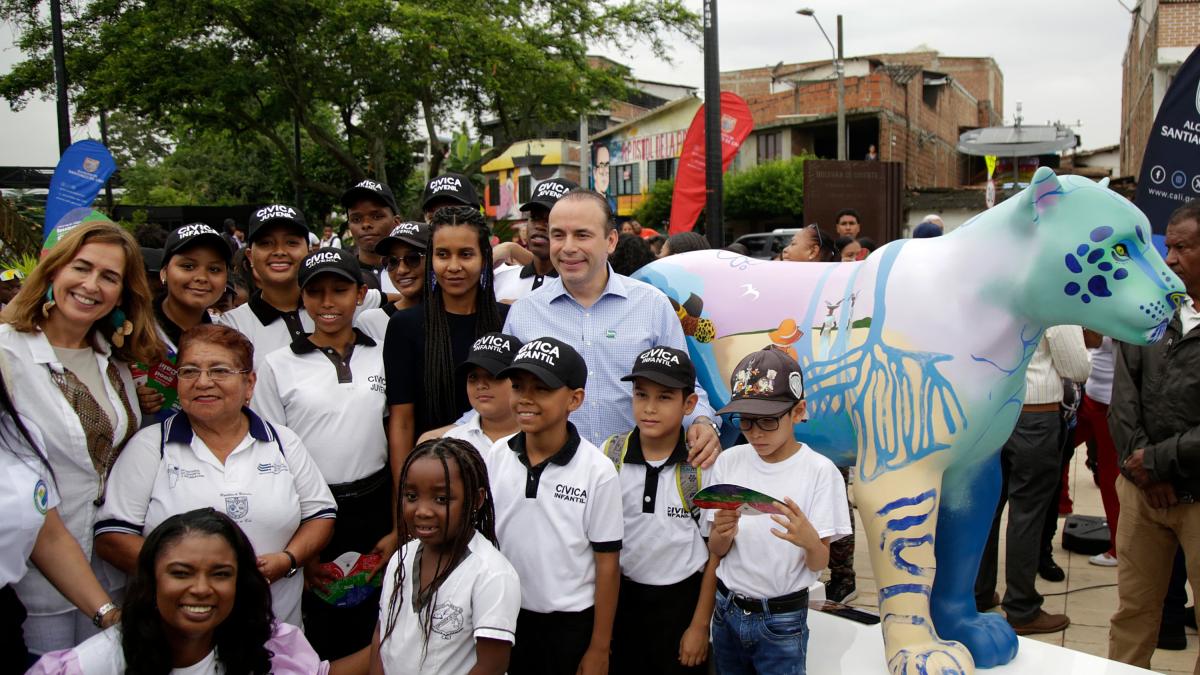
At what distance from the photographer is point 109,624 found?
250cm

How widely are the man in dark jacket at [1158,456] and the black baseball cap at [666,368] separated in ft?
6.54

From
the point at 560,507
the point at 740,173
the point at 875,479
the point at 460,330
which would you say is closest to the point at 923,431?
the point at 875,479

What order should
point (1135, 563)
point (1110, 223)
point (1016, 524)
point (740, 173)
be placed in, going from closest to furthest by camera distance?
1. point (1110, 223)
2. point (1135, 563)
3. point (1016, 524)
4. point (740, 173)

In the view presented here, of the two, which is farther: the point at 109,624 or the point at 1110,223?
the point at 1110,223

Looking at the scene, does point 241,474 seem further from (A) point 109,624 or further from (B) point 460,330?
(B) point 460,330

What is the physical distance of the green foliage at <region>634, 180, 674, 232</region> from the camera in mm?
30266

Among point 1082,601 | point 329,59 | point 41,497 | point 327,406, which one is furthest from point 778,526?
point 329,59

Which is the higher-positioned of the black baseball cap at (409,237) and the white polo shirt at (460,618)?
the black baseball cap at (409,237)

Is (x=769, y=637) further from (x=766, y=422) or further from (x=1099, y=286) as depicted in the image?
(x=1099, y=286)

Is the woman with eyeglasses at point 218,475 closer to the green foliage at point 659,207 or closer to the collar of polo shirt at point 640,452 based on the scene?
the collar of polo shirt at point 640,452

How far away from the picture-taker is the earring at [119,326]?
2.93 metres

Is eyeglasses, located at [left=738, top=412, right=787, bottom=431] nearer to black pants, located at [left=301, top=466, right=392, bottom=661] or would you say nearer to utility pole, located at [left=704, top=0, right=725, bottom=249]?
black pants, located at [left=301, top=466, right=392, bottom=661]

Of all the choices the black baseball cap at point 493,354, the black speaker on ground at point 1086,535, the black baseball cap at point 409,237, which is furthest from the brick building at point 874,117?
the black baseball cap at point 493,354

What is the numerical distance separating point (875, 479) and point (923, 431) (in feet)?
0.74
